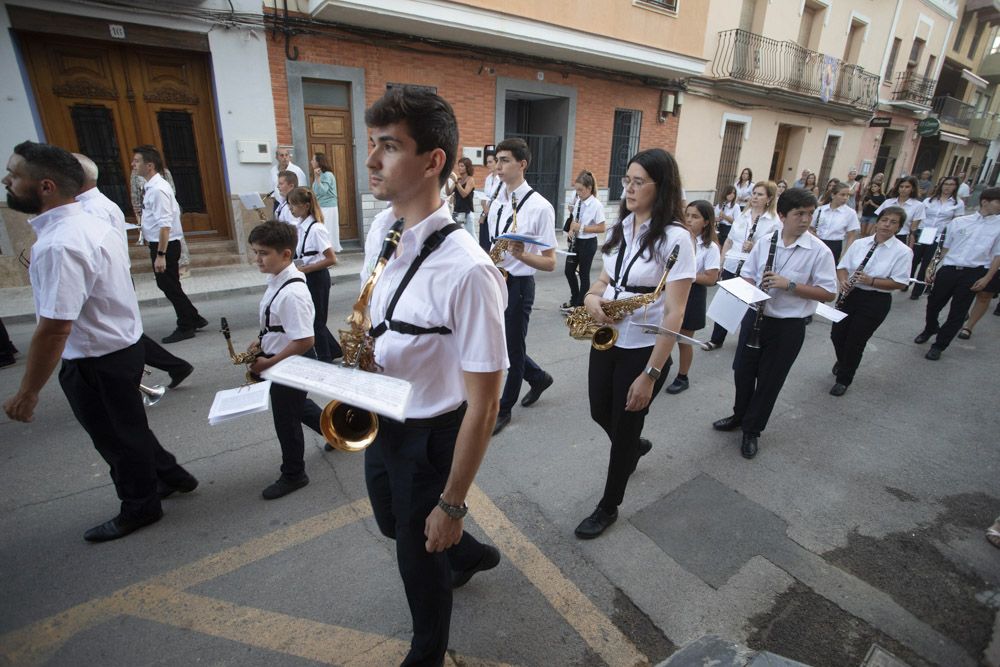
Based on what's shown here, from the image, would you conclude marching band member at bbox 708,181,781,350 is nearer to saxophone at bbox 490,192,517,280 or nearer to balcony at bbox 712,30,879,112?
saxophone at bbox 490,192,517,280

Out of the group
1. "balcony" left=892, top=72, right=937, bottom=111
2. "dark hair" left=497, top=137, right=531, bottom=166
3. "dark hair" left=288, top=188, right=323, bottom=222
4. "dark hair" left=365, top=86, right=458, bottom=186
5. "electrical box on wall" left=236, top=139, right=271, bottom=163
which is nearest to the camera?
"dark hair" left=365, top=86, right=458, bottom=186

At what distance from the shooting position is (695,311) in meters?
4.98

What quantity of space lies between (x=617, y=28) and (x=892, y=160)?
2022 centimetres

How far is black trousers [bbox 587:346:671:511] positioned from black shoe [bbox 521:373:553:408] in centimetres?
145

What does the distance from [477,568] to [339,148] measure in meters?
9.25

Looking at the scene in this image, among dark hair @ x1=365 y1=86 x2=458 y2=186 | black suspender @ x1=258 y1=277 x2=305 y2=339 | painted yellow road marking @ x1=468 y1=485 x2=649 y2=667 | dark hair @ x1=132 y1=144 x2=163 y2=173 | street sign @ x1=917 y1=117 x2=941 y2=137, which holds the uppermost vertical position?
street sign @ x1=917 y1=117 x2=941 y2=137

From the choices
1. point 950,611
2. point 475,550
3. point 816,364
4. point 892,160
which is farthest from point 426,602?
point 892,160

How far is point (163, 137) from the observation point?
825cm

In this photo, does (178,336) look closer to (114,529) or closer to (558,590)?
(114,529)

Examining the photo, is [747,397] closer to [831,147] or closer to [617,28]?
[617,28]

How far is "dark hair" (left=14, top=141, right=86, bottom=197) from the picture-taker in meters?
2.38

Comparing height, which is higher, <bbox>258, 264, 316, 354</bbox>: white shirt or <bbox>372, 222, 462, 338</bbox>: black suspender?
<bbox>372, 222, 462, 338</bbox>: black suspender

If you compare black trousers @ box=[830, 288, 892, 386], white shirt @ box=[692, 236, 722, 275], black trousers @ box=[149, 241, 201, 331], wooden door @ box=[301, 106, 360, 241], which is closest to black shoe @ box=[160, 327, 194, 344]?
black trousers @ box=[149, 241, 201, 331]

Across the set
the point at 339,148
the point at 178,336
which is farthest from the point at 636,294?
the point at 339,148
